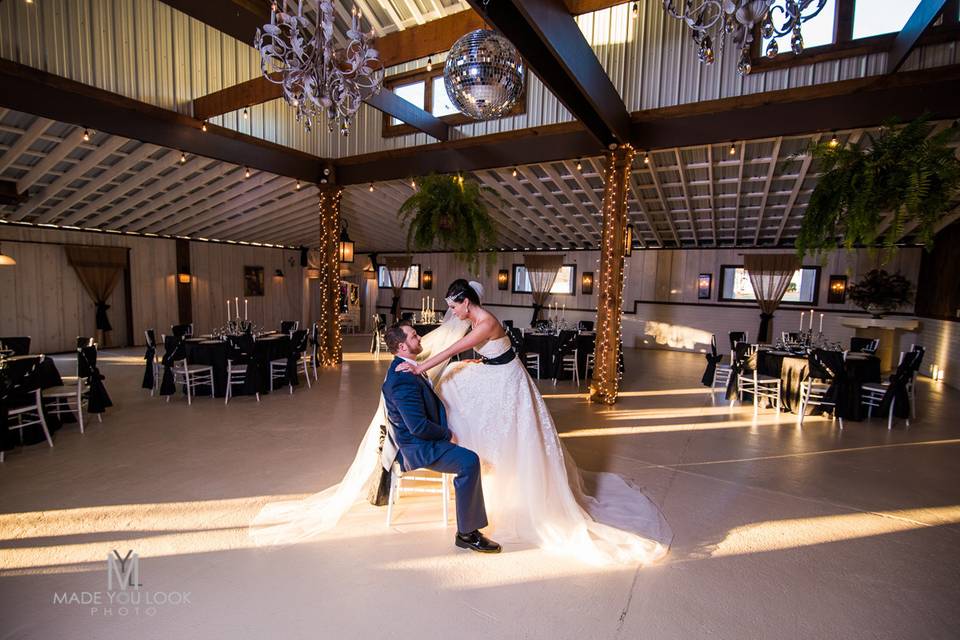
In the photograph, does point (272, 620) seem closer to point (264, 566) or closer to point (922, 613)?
point (264, 566)

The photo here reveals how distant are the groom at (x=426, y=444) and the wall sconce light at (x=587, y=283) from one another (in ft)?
36.3

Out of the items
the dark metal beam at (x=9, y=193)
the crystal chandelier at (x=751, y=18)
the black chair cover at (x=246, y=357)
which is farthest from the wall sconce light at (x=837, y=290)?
the dark metal beam at (x=9, y=193)

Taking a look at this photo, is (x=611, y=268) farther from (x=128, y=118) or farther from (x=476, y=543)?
(x=128, y=118)

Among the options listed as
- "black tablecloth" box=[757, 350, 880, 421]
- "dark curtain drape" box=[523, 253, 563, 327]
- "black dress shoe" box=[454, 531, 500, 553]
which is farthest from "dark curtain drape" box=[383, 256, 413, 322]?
"black dress shoe" box=[454, 531, 500, 553]

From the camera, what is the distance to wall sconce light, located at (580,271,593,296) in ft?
43.5

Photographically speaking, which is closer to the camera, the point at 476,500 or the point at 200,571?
the point at 200,571

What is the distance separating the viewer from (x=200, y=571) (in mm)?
2588

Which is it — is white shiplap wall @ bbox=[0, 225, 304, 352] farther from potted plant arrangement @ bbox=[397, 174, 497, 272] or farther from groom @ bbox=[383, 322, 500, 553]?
groom @ bbox=[383, 322, 500, 553]

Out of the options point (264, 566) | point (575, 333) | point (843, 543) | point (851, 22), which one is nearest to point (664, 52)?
point (851, 22)

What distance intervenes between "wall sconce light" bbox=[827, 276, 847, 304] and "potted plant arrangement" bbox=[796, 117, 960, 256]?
691 cm

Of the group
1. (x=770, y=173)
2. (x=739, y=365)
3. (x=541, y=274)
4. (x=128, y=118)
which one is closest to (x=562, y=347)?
(x=739, y=365)

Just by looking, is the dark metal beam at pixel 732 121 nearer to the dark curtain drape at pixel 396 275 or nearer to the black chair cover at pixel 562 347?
the black chair cover at pixel 562 347

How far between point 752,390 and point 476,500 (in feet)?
17.3

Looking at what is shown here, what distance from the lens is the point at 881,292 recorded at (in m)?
9.49
